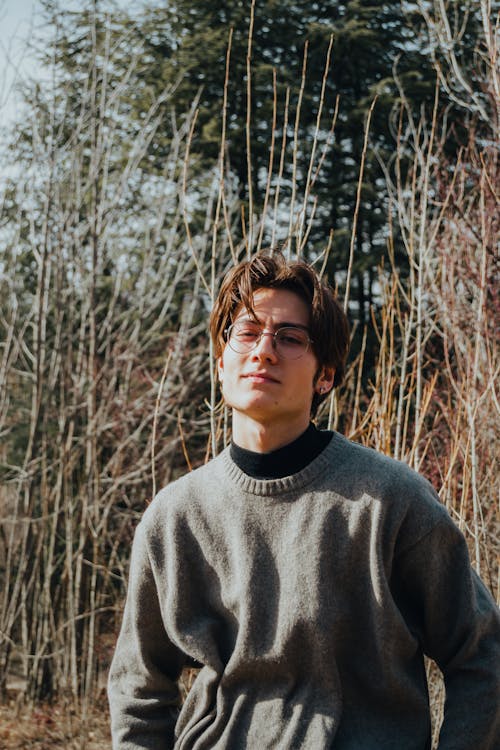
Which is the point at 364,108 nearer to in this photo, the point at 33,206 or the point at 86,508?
the point at 33,206

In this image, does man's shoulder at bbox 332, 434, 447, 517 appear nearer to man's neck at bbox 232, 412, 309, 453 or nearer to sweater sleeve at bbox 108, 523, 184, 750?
man's neck at bbox 232, 412, 309, 453

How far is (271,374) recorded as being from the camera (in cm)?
137

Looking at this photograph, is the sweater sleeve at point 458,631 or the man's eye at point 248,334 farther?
the man's eye at point 248,334

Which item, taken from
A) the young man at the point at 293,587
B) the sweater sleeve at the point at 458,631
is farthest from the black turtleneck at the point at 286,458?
the sweater sleeve at the point at 458,631

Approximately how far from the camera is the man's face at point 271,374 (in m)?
1.37

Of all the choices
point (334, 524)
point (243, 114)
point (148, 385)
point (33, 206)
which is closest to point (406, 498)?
point (334, 524)

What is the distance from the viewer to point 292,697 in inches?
51.2

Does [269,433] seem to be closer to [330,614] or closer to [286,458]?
[286,458]

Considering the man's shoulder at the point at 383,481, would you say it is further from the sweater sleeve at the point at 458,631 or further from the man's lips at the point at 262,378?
the man's lips at the point at 262,378

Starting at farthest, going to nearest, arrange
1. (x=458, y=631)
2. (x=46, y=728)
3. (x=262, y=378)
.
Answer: (x=46, y=728)
(x=262, y=378)
(x=458, y=631)

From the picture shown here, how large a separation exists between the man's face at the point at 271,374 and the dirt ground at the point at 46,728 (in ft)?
12.7

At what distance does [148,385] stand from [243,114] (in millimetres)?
3427

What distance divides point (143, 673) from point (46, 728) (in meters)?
4.24

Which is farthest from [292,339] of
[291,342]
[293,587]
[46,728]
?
[46,728]
